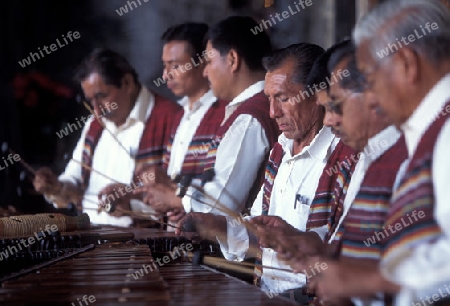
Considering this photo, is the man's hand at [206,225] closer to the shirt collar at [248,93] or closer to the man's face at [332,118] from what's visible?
the shirt collar at [248,93]

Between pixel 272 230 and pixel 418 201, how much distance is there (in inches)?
36.1

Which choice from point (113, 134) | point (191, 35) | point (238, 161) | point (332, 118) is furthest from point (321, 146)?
point (113, 134)

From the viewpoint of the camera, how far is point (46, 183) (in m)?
5.43

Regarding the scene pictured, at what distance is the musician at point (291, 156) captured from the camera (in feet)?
11.0

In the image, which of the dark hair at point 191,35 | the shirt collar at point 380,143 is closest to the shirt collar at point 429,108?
the shirt collar at point 380,143

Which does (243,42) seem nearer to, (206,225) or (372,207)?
(206,225)

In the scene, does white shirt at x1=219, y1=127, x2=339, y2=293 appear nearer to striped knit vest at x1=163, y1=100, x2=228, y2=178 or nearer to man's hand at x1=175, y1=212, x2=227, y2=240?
man's hand at x1=175, y1=212, x2=227, y2=240

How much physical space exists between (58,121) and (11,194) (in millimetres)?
847

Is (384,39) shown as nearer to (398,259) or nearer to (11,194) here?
(398,259)

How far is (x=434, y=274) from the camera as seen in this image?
1.97 meters

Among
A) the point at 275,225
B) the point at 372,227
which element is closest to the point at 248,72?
the point at 275,225

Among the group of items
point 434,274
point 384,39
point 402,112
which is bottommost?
point 434,274

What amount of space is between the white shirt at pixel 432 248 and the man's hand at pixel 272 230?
0.70 m

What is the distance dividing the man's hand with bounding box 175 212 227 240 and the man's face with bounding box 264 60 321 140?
1.68 feet
